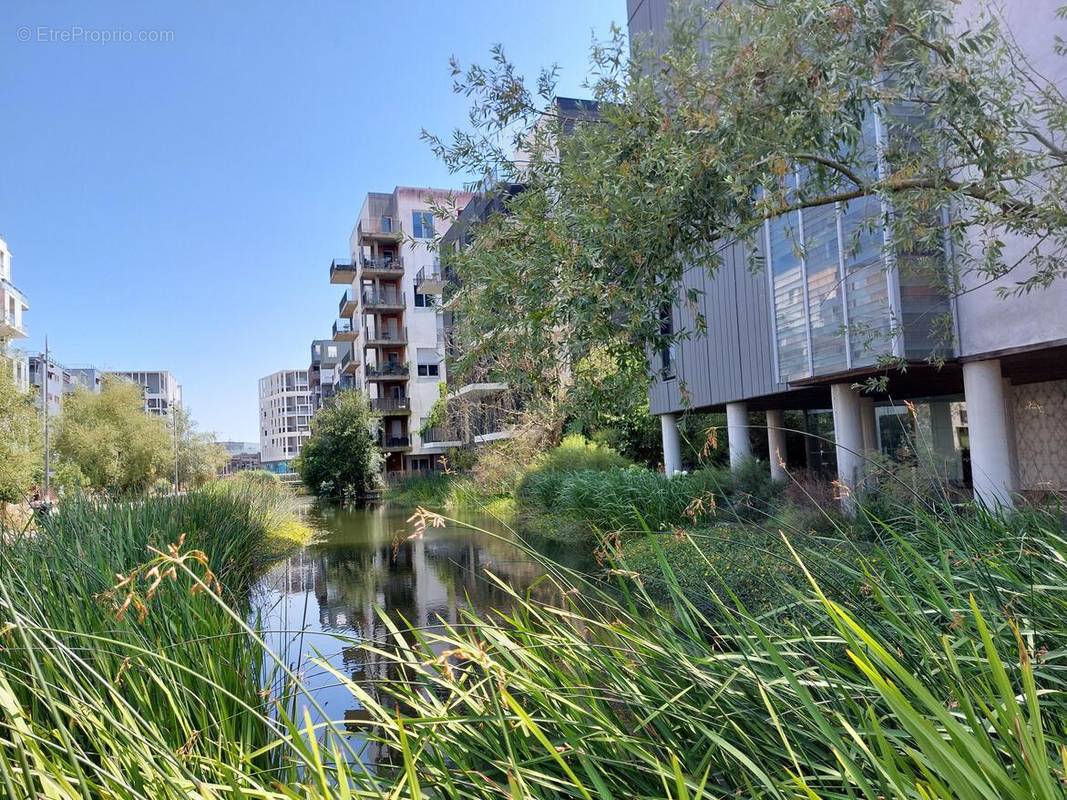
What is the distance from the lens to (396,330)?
45344 mm

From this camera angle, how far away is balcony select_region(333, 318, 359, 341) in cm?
5259

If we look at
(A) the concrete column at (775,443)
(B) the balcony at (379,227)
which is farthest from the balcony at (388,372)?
(A) the concrete column at (775,443)

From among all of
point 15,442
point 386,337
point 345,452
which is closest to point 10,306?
point 386,337

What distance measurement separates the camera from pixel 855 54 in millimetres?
4770

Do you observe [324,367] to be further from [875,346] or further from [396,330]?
[875,346]

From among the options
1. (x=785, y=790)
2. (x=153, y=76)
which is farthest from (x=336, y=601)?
(x=785, y=790)

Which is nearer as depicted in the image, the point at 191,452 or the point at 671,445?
the point at 671,445

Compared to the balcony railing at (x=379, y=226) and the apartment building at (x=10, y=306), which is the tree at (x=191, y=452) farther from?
the balcony railing at (x=379, y=226)

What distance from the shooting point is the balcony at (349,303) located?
4819 cm

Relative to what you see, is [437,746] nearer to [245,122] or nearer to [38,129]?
[245,122]

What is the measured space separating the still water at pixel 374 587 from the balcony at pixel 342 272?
3389 cm

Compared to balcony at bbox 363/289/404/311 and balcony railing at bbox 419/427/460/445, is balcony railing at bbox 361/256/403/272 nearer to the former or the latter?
balcony at bbox 363/289/404/311

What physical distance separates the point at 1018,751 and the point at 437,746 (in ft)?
4.68

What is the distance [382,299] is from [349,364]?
896cm
